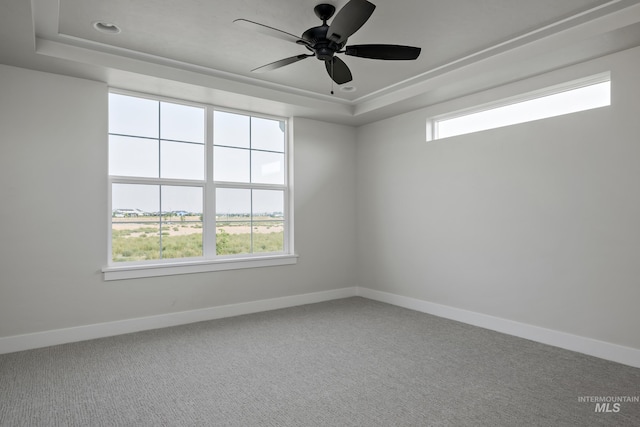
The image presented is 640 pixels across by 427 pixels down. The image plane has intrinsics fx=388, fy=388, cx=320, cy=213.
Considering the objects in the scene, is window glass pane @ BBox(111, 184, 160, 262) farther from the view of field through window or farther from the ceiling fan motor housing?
the ceiling fan motor housing

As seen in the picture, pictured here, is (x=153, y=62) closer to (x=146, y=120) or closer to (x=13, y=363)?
(x=146, y=120)

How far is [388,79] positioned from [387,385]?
310 cm

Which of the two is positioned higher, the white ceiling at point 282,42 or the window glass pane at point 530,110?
the white ceiling at point 282,42

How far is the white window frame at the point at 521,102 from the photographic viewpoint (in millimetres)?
3441

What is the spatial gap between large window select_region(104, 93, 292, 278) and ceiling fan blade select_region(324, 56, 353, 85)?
205 cm

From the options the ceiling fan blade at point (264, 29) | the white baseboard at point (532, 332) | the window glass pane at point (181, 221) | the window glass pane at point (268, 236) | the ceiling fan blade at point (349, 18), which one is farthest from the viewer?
the window glass pane at point (268, 236)

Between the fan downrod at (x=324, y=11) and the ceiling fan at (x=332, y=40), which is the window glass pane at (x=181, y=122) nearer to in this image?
the ceiling fan at (x=332, y=40)

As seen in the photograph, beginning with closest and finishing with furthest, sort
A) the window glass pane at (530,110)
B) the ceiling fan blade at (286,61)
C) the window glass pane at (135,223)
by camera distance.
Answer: the ceiling fan blade at (286,61)
the window glass pane at (530,110)
the window glass pane at (135,223)

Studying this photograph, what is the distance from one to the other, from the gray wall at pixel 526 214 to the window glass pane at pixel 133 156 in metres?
2.94

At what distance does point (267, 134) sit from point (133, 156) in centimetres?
170

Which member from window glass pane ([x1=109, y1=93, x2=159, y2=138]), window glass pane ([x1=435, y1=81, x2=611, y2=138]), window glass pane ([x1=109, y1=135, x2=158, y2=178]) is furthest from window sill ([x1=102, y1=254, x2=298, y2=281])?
window glass pane ([x1=435, y1=81, x2=611, y2=138])

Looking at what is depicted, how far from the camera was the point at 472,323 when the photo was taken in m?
4.25

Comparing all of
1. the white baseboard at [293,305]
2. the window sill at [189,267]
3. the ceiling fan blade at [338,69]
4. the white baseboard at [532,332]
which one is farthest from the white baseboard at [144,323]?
the ceiling fan blade at [338,69]

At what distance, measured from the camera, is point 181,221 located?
4465 millimetres
